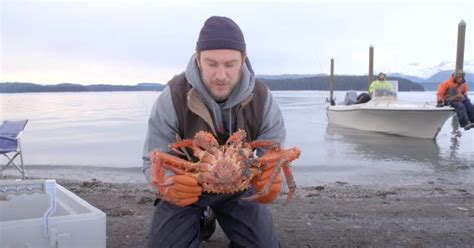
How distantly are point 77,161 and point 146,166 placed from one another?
8.66 meters

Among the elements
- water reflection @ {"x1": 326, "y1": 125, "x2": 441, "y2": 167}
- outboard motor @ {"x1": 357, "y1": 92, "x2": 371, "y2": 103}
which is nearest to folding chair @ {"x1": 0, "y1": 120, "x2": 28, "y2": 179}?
water reflection @ {"x1": 326, "y1": 125, "x2": 441, "y2": 167}

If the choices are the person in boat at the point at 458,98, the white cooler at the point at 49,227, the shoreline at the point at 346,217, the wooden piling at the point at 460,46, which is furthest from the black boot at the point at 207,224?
the wooden piling at the point at 460,46

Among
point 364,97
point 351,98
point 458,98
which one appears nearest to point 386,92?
point 364,97

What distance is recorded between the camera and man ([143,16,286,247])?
3189 mm

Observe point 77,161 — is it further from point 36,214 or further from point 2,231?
point 2,231

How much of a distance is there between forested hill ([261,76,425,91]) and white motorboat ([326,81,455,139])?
51.9 metres

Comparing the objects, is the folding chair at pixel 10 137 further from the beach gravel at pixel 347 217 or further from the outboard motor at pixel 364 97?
the outboard motor at pixel 364 97

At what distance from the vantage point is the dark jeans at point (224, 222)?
3.37m

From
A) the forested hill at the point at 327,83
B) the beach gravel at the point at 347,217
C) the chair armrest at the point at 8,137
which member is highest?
the chair armrest at the point at 8,137

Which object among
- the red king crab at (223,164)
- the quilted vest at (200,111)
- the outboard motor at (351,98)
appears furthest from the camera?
the outboard motor at (351,98)

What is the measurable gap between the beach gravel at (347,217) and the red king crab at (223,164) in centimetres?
141

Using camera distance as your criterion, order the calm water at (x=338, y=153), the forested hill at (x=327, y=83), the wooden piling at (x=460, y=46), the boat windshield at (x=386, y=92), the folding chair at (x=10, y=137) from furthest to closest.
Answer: the forested hill at (x=327, y=83), the boat windshield at (x=386, y=92), the wooden piling at (x=460, y=46), the calm water at (x=338, y=153), the folding chair at (x=10, y=137)

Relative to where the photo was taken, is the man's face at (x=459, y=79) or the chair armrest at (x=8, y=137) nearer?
the chair armrest at (x=8, y=137)

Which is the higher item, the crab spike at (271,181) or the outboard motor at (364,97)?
the crab spike at (271,181)
